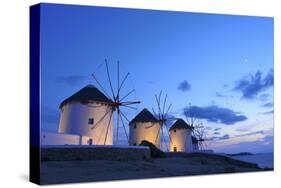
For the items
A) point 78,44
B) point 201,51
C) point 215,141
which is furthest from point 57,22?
point 215,141

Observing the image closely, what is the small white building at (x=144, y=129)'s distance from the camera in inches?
617

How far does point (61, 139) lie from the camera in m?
14.8

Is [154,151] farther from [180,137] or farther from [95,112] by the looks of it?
[95,112]

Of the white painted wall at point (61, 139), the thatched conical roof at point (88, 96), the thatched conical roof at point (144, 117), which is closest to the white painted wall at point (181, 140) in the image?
the thatched conical roof at point (144, 117)

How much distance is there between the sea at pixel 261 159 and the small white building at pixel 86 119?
312 cm

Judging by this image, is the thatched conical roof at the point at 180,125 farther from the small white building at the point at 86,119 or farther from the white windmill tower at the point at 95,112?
the small white building at the point at 86,119

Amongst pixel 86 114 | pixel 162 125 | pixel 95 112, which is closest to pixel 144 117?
pixel 162 125

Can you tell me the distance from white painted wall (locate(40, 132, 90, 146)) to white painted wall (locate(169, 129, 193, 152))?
199 centimetres

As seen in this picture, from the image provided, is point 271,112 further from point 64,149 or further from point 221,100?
point 64,149

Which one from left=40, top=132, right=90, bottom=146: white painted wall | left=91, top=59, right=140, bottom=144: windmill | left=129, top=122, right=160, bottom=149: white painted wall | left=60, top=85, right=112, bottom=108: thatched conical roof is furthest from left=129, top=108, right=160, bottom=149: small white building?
Answer: left=40, top=132, right=90, bottom=146: white painted wall

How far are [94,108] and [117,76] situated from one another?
29.6 inches

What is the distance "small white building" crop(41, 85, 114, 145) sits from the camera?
1486cm

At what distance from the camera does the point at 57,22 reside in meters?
14.6

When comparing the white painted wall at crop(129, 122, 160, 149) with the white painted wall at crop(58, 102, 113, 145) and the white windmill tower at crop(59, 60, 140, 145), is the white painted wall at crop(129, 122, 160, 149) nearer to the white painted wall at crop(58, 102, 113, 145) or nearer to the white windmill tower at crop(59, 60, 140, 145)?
the white windmill tower at crop(59, 60, 140, 145)
